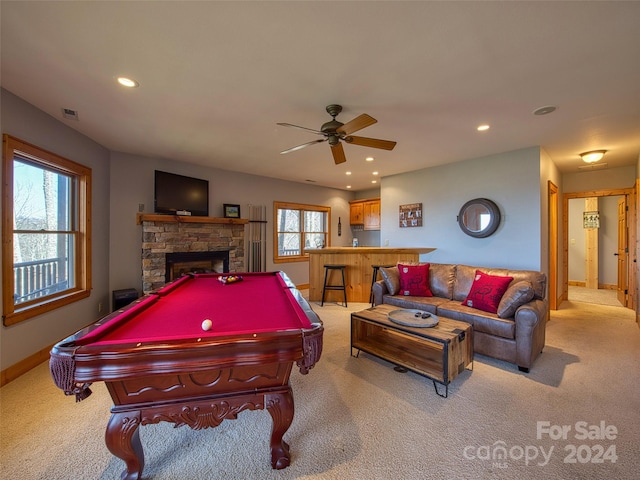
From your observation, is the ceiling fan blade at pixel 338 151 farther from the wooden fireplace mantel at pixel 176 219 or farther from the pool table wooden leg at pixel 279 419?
the wooden fireplace mantel at pixel 176 219

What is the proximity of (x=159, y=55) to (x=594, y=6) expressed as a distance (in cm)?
277

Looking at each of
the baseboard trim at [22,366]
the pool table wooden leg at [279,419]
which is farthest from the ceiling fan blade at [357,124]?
the baseboard trim at [22,366]

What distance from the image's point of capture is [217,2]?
1.52 meters

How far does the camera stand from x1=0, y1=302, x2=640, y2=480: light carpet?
155 cm

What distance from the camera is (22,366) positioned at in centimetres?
261

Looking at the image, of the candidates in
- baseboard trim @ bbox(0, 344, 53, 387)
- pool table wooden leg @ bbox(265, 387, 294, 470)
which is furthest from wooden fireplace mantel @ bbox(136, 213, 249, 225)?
pool table wooden leg @ bbox(265, 387, 294, 470)

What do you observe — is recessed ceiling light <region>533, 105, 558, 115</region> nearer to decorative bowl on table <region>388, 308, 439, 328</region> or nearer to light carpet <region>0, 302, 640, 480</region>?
decorative bowl on table <region>388, 308, 439, 328</region>

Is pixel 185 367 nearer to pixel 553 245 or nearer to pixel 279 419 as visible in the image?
pixel 279 419

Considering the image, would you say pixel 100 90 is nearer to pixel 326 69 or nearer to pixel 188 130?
pixel 188 130

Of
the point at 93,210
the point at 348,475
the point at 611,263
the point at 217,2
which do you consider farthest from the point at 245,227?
A: the point at 611,263

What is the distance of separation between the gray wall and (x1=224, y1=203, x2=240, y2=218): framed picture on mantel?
74.9 inches

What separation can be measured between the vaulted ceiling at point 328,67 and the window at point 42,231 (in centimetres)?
58

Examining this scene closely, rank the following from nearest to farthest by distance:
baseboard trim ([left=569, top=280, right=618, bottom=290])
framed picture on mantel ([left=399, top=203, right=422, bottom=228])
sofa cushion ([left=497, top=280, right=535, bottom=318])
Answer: sofa cushion ([left=497, top=280, right=535, bottom=318])
framed picture on mantel ([left=399, top=203, right=422, bottom=228])
baseboard trim ([left=569, top=280, right=618, bottom=290])

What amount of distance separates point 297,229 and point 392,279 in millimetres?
3523
